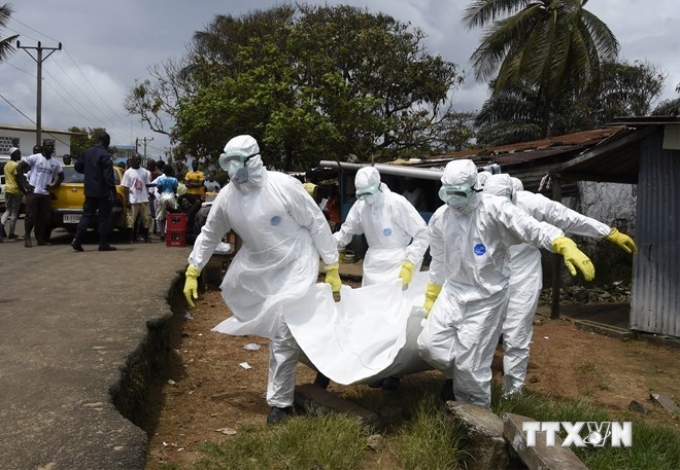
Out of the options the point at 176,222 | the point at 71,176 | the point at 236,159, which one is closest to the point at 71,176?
the point at 71,176

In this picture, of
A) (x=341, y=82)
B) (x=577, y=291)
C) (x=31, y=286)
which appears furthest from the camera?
(x=341, y=82)

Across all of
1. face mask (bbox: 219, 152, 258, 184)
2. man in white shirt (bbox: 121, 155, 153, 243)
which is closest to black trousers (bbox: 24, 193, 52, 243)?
man in white shirt (bbox: 121, 155, 153, 243)

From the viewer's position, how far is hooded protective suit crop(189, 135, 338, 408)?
4500 mm

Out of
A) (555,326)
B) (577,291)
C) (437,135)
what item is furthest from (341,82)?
(555,326)

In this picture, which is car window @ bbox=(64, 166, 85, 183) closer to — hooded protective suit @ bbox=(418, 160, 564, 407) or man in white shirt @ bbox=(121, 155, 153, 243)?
man in white shirt @ bbox=(121, 155, 153, 243)

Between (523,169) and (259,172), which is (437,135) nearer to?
(523,169)

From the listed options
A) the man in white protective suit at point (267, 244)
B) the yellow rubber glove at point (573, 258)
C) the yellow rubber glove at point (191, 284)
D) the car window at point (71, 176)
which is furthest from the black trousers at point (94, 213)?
the yellow rubber glove at point (573, 258)

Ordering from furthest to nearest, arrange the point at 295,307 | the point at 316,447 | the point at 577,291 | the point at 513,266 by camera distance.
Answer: the point at 577,291 < the point at 513,266 < the point at 295,307 < the point at 316,447

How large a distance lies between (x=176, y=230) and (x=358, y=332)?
783 centimetres

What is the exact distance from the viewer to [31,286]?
284 inches

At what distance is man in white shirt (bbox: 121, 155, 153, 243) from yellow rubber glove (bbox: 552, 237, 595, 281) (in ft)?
31.8

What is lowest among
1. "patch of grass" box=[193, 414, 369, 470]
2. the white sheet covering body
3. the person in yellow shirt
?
"patch of grass" box=[193, 414, 369, 470]

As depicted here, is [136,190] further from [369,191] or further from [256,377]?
[256,377]

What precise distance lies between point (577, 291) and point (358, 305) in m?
7.36
